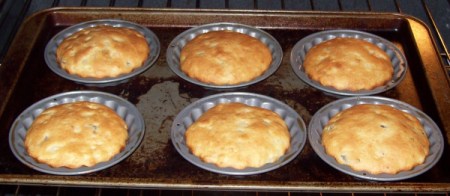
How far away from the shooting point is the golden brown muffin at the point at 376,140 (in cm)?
194

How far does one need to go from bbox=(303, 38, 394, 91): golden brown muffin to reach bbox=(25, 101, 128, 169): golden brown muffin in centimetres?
93

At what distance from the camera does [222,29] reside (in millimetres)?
2689

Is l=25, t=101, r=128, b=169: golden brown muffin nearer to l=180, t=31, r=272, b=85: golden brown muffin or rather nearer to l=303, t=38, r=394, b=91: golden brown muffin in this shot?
l=180, t=31, r=272, b=85: golden brown muffin

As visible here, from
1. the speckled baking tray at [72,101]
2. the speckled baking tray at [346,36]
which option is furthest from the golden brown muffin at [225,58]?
the speckled baking tray at [72,101]

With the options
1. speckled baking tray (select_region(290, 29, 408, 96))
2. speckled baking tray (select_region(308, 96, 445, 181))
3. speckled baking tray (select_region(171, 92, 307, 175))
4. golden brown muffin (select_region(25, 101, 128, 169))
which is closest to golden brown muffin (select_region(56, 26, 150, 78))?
golden brown muffin (select_region(25, 101, 128, 169))

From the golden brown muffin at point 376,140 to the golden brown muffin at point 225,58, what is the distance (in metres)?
0.46

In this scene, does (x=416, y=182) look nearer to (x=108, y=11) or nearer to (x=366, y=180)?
(x=366, y=180)

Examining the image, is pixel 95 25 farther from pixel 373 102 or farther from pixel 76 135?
pixel 373 102

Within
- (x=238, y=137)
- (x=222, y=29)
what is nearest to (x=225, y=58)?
(x=222, y=29)

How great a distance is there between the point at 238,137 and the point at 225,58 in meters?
0.51

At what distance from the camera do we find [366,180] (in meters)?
1.91

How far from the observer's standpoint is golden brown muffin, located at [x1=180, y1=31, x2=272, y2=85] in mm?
Result: 2346

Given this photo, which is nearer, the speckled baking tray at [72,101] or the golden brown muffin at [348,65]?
the speckled baking tray at [72,101]

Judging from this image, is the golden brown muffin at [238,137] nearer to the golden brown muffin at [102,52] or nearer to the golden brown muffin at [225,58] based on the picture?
the golden brown muffin at [225,58]
